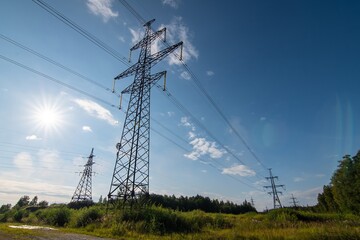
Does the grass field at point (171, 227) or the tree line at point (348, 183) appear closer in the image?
the grass field at point (171, 227)

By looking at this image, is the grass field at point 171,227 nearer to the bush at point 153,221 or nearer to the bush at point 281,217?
the bush at point 153,221

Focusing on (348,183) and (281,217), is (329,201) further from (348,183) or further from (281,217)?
(281,217)

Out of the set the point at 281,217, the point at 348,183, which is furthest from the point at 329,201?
the point at 281,217

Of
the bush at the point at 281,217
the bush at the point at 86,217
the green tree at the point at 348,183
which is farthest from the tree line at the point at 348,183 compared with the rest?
the bush at the point at 86,217

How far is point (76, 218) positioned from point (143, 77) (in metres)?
12.6

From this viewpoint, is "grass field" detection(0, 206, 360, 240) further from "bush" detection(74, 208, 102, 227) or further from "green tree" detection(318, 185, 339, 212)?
"green tree" detection(318, 185, 339, 212)

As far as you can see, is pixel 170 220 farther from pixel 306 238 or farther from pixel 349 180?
pixel 349 180

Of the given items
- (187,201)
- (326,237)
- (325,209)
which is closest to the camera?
(326,237)

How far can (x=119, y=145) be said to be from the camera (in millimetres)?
19656

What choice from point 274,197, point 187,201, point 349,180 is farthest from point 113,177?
point 187,201

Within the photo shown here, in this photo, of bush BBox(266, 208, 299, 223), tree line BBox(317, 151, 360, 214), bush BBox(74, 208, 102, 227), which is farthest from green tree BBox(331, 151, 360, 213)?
bush BBox(74, 208, 102, 227)

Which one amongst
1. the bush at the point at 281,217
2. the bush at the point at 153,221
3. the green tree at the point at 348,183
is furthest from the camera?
the green tree at the point at 348,183

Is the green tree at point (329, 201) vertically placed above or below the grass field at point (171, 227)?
above

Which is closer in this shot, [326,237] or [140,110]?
[326,237]
